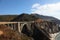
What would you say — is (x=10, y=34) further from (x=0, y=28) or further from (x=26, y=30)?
(x=26, y=30)

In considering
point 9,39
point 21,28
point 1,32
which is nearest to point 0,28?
point 1,32

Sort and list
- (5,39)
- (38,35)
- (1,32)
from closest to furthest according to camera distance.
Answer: (5,39), (1,32), (38,35)

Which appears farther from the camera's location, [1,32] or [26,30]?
[26,30]

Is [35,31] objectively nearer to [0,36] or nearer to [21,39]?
[21,39]

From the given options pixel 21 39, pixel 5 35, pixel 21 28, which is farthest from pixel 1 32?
pixel 21 28

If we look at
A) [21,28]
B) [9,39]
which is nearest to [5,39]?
[9,39]

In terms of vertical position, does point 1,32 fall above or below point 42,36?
above

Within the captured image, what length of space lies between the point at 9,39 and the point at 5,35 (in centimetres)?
178

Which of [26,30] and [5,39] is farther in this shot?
[26,30]

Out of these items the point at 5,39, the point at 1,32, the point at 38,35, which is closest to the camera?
the point at 5,39

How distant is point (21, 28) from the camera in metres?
82.9

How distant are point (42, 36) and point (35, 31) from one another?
14.7 feet

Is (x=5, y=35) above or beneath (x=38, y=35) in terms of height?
above

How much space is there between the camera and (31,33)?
83.5m
